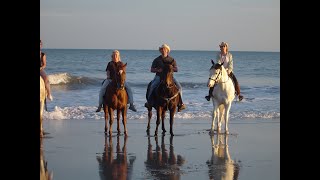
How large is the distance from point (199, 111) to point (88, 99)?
22.7 feet

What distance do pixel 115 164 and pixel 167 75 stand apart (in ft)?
13.0

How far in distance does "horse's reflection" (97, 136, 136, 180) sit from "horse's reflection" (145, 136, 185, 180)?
0.35 metres

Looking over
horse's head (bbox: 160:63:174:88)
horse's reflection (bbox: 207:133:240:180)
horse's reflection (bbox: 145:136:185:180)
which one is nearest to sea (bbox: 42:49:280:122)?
horse's head (bbox: 160:63:174:88)

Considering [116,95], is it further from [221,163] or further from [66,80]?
[66,80]

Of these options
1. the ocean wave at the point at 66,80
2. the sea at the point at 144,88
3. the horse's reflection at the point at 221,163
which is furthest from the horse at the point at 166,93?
the ocean wave at the point at 66,80

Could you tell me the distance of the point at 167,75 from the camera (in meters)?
16.8

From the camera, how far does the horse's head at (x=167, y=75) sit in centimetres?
1667

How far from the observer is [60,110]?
2417 centimetres

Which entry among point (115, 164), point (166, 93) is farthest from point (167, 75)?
point (115, 164)

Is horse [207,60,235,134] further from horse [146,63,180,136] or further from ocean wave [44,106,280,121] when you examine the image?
ocean wave [44,106,280,121]

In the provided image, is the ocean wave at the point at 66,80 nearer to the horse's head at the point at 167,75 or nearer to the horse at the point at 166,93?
the horse at the point at 166,93

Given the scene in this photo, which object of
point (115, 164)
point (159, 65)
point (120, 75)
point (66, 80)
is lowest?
point (115, 164)
